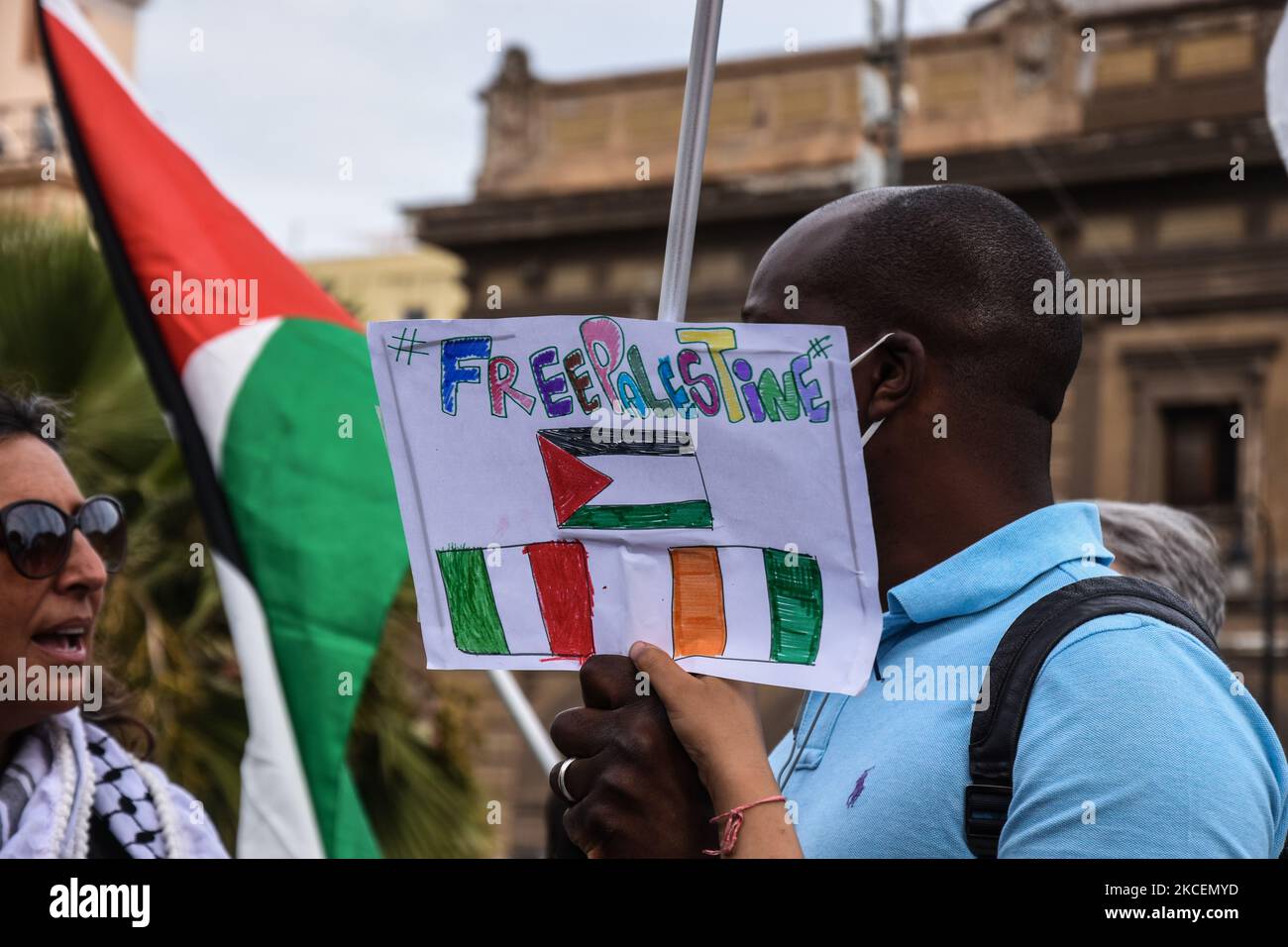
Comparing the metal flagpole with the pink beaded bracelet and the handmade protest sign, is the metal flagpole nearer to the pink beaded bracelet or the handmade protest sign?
the handmade protest sign

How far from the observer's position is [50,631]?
2740 mm

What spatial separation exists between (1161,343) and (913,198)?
590 inches

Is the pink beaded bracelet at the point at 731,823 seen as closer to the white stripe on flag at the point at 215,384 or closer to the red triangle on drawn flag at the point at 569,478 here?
the red triangle on drawn flag at the point at 569,478

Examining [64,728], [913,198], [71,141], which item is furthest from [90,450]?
[913,198]

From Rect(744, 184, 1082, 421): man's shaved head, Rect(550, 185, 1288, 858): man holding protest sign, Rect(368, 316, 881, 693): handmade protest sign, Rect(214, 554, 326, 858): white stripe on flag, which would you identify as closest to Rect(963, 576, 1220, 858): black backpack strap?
Rect(550, 185, 1288, 858): man holding protest sign

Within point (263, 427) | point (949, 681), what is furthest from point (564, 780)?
point (263, 427)

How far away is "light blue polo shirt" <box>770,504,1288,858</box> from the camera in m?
1.55

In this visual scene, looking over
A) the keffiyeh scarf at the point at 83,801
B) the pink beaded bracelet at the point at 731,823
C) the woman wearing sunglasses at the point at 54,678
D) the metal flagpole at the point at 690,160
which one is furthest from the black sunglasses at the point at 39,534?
the pink beaded bracelet at the point at 731,823

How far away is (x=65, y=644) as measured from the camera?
2756 millimetres

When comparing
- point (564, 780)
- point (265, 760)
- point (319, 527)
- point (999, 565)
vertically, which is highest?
point (319, 527)

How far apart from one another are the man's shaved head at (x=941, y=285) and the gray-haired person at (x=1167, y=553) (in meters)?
1.38

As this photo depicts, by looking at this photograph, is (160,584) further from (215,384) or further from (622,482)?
(622,482)

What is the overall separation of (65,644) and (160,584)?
654 cm
